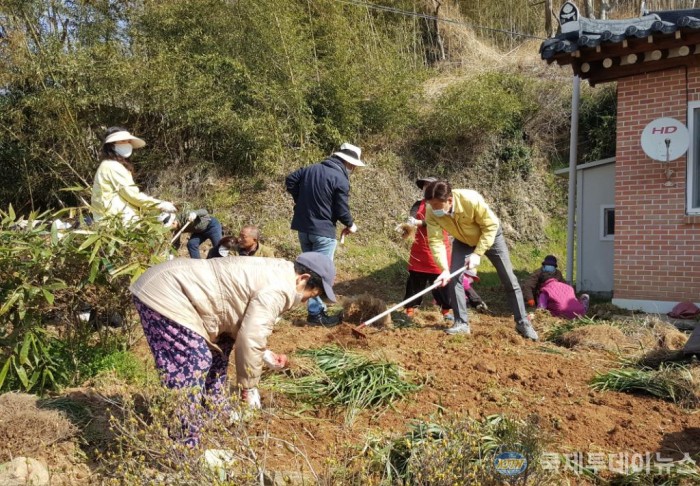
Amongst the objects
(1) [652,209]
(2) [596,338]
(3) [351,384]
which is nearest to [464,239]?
(2) [596,338]

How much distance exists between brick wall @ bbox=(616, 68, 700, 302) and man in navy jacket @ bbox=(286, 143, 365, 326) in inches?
134

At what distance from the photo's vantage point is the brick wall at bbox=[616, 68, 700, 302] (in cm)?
723

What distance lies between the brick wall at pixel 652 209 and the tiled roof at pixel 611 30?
66cm

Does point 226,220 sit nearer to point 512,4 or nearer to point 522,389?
point 522,389

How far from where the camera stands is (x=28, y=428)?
3.45m

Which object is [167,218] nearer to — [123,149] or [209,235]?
[123,149]

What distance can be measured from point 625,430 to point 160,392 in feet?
8.76

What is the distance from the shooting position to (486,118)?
41.8ft

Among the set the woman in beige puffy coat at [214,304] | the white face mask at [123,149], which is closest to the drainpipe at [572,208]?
the white face mask at [123,149]

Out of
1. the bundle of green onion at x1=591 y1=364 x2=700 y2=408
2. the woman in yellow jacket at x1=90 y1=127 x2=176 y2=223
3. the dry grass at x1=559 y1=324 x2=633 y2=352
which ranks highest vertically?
the woman in yellow jacket at x1=90 y1=127 x2=176 y2=223

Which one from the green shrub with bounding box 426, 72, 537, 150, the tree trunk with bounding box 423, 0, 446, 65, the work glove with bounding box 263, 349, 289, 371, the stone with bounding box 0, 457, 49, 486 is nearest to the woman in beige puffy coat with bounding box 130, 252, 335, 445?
the work glove with bounding box 263, 349, 289, 371

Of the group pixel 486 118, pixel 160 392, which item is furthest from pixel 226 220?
pixel 160 392

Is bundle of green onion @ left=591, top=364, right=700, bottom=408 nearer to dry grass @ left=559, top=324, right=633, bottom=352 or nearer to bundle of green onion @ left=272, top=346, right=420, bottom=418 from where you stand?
dry grass @ left=559, top=324, right=633, bottom=352

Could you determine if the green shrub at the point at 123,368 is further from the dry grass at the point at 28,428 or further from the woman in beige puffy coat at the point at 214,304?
the woman in beige puffy coat at the point at 214,304
